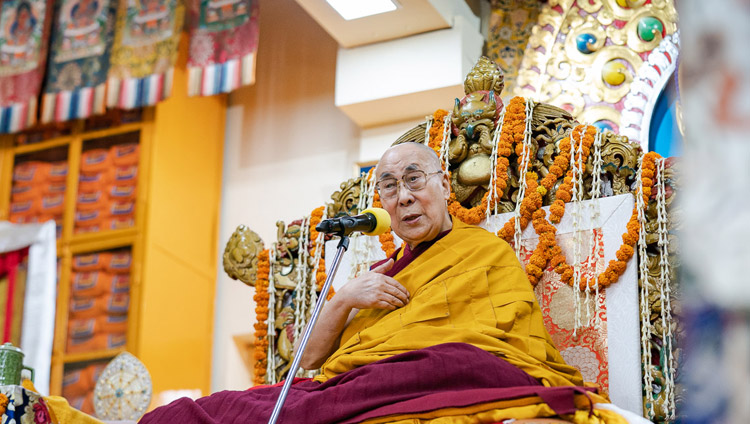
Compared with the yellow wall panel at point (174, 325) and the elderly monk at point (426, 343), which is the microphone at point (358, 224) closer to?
the elderly monk at point (426, 343)

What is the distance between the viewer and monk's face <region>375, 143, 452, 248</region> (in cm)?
278

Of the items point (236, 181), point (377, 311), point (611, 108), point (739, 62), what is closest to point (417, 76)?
point (611, 108)

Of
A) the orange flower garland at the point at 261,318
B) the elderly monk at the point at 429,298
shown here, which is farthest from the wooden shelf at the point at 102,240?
the elderly monk at the point at 429,298

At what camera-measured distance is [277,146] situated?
6.31 m

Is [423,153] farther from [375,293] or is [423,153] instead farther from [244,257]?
[244,257]

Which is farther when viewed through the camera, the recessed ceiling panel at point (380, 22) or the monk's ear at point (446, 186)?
the recessed ceiling panel at point (380, 22)

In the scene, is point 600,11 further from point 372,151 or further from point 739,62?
point 739,62

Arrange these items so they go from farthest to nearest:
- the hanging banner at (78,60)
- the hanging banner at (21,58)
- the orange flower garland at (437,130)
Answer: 1. the hanging banner at (21,58)
2. the hanging banner at (78,60)
3. the orange flower garland at (437,130)

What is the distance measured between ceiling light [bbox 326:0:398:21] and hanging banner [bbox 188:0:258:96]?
698 mm

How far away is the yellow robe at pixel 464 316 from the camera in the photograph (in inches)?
90.7

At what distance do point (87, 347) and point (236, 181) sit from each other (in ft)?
4.96

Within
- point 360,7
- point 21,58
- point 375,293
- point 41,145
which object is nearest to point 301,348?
point 375,293

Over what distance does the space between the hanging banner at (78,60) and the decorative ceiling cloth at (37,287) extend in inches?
30.7

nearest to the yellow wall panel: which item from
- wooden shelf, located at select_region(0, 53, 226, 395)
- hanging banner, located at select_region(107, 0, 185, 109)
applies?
wooden shelf, located at select_region(0, 53, 226, 395)
